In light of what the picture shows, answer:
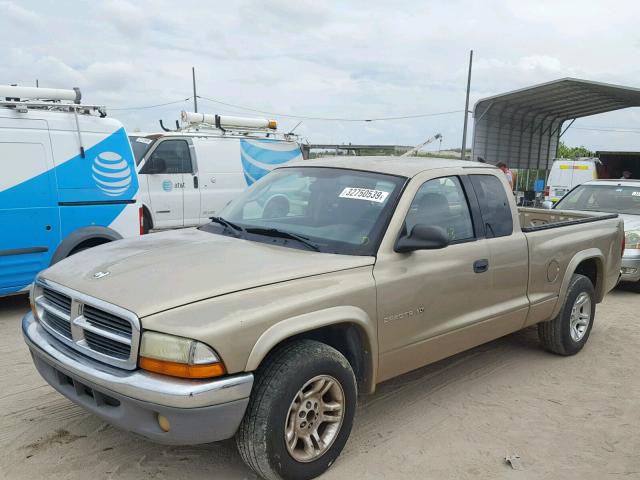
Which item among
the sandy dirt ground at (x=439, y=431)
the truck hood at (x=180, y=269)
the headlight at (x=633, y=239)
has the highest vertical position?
the truck hood at (x=180, y=269)

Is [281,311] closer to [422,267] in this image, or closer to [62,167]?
[422,267]

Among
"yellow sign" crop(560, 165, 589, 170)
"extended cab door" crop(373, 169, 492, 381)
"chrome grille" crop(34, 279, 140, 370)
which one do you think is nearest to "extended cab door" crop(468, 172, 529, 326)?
"extended cab door" crop(373, 169, 492, 381)

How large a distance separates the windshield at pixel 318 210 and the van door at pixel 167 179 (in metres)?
5.81

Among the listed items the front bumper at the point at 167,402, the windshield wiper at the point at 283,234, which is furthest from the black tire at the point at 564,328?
the front bumper at the point at 167,402

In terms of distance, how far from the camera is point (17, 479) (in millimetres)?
2973

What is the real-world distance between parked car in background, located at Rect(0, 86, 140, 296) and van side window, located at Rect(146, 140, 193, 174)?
3.46 metres

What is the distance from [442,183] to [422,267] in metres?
0.77

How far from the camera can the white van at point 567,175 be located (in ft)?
52.1

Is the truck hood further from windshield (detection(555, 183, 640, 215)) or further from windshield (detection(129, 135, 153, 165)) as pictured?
windshield (detection(555, 183, 640, 215))

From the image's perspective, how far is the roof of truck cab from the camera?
12.9 ft

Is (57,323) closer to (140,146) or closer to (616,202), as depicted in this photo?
(140,146)

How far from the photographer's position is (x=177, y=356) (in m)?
2.54

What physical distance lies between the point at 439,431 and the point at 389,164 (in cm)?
186

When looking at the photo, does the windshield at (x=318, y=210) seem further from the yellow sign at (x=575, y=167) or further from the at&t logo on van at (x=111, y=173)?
the yellow sign at (x=575, y=167)
